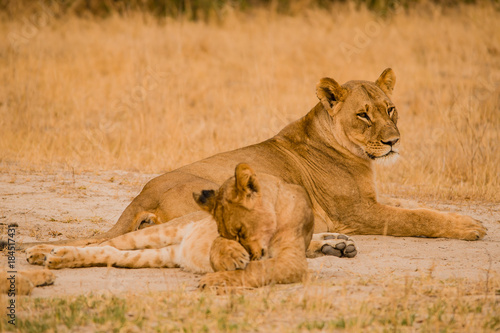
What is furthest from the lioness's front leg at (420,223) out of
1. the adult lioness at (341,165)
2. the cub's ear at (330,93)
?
the cub's ear at (330,93)

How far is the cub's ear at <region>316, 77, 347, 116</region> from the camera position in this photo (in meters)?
6.04

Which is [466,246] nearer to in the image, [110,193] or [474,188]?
[474,188]

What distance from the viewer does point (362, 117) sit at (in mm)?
5992

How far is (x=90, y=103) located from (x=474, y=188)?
6085 millimetres

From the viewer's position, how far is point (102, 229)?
5996mm

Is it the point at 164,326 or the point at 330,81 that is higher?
the point at 330,81

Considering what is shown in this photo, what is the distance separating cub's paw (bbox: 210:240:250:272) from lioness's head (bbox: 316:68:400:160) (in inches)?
83.6

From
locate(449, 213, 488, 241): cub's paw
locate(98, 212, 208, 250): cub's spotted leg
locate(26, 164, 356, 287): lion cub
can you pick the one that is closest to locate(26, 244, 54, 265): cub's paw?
locate(26, 164, 356, 287): lion cub

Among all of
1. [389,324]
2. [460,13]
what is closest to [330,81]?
[389,324]

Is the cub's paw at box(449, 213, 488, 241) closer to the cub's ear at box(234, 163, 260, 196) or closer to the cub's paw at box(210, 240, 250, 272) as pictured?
the cub's ear at box(234, 163, 260, 196)

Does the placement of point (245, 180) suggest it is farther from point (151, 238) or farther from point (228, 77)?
point (228, 77)

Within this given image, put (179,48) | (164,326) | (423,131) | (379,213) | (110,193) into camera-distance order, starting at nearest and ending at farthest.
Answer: (164,326)
(379,213)
(110,193)
(423,131)
(179,48)

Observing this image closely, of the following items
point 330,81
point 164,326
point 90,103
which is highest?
point 330,81

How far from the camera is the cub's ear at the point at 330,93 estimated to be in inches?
238
